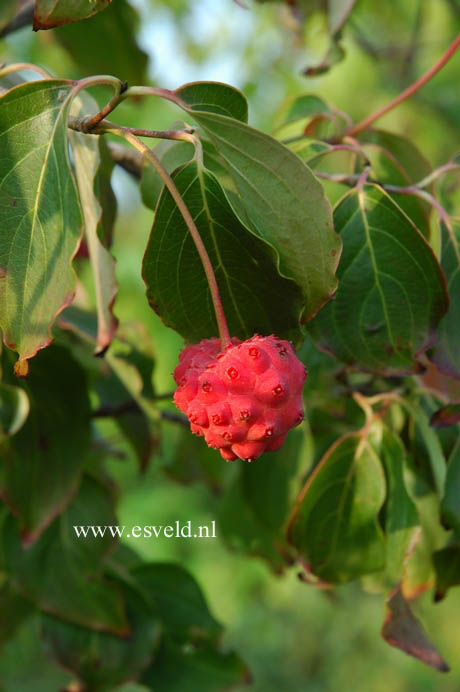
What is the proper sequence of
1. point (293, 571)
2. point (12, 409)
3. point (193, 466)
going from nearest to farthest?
1. point (12, 409)
2. point (193, 466)
3. point (293, 571)

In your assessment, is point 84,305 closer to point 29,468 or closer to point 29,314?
point 29,468

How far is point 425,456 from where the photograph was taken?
1.00 meters

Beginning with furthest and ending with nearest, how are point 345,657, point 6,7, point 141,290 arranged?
point 141,290
point 345,657
point 6,7

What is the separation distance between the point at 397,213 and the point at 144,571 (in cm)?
74

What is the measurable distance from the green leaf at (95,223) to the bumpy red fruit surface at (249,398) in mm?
95

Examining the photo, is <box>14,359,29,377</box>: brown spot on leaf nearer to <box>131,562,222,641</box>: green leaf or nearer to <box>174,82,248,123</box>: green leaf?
<box>174,82,248,123</box>: green leaf

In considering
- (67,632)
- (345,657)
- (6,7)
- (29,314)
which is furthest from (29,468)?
(345,657)

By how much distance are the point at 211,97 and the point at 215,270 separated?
15 cm

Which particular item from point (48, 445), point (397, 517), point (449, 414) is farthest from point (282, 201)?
point (48, 445)

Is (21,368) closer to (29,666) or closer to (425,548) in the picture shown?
(425,548)

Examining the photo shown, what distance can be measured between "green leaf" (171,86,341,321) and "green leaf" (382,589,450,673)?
37 centimetres

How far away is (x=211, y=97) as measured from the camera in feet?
2.38

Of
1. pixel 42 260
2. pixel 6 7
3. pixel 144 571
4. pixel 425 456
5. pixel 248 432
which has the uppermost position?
pixel 6 7

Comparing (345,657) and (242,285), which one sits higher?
(242,285)
